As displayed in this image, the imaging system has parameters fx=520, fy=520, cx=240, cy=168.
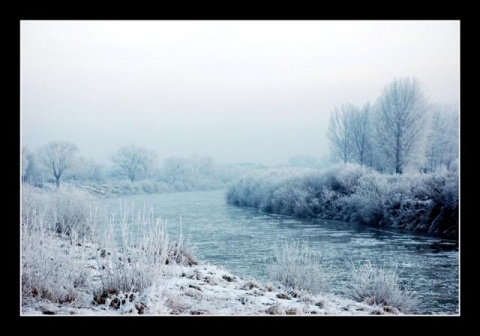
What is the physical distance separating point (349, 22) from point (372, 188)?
6.35 ft

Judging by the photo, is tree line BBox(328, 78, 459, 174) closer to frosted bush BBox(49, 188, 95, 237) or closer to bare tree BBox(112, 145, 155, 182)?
bare tree BBox(112, 145, 155, 182)

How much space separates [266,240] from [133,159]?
166 centimetres

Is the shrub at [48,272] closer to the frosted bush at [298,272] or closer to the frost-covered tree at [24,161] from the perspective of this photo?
the frost-covered tree at [24,161]

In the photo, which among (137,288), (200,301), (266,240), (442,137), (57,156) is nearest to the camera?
(137,288)

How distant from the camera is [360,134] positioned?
564 cm

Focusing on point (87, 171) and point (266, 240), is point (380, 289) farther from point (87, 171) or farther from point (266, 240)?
point (87, 171)

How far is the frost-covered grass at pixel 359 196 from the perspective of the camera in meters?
5.35

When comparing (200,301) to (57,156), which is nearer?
(200,301)

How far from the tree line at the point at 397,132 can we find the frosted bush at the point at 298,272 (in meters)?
1.14

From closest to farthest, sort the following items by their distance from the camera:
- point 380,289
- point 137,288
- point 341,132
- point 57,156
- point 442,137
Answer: point 137,288 → point 380,289 → point 57,156 → point 442,137 → point 341,132

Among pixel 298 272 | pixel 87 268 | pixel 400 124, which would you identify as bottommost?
pixel 298 272

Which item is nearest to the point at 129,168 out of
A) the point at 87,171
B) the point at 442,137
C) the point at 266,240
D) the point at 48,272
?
the point at 87,171
